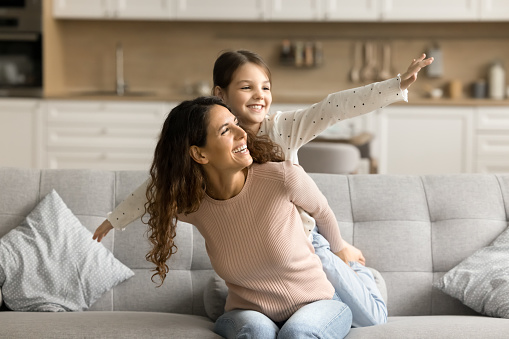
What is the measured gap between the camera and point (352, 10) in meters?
5.32

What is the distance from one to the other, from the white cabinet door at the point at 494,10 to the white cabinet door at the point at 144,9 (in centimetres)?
229

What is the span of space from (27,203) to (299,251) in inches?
41.0

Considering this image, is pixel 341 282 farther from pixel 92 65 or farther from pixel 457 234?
pixel 92 65

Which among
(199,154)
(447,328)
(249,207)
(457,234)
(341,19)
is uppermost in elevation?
(341,19)

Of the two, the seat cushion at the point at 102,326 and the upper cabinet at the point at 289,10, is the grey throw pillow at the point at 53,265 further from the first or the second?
the upper cabinet at the point at 289,10

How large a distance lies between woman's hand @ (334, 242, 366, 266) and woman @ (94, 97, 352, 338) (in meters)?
0.27

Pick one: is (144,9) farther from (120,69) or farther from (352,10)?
(352,10)

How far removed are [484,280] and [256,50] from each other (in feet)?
12.8

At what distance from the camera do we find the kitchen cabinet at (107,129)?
5.25 metres

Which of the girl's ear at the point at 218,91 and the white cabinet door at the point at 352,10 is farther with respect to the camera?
the white cabinet door at the point at 352,10

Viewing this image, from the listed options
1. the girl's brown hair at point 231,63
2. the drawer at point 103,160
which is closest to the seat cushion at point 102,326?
the girl's brown hair at point 231,63

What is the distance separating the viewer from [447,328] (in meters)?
1.92

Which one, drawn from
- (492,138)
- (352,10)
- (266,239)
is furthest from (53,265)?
(492,138)

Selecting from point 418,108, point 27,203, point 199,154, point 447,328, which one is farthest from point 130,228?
point 418,108
